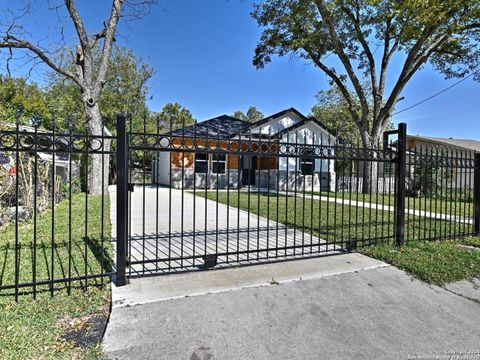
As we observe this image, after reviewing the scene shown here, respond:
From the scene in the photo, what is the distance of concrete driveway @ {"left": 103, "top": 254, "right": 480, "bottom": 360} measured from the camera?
2.40 m

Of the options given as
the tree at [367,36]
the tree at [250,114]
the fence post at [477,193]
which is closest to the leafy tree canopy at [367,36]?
the tree at [367,36]

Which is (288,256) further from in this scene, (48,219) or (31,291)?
(48,219)

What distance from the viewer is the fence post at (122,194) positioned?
11.0ft

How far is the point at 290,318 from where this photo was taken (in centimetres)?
290

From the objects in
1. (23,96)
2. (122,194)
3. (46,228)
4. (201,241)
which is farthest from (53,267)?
(23,96)

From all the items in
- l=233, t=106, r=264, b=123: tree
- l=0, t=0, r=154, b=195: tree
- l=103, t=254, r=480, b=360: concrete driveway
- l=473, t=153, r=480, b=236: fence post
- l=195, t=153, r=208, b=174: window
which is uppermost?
l=233, t=106, r=264, b=123: tree

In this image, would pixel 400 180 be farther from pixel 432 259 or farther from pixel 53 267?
pixel 53 267

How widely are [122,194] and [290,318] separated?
86.8 inches

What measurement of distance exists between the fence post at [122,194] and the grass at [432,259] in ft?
12.2

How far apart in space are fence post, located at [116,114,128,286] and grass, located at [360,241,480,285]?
147 inches

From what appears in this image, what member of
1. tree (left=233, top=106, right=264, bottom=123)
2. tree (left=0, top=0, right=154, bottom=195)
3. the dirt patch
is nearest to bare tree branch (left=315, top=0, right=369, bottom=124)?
tree (left=0, top=0, right=154, bottom=195)

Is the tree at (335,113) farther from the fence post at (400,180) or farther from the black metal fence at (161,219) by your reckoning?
the fence post at (400,180)

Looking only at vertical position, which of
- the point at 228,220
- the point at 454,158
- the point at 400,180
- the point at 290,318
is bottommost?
the point at 290,318

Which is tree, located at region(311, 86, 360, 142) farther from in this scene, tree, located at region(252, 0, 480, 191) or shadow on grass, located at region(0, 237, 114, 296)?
shadow on grass, located at region(0, 237, 114, 296)
